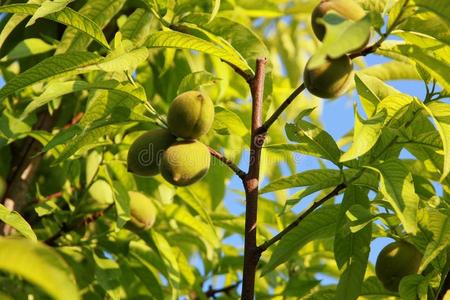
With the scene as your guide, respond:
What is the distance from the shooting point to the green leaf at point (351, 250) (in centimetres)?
188

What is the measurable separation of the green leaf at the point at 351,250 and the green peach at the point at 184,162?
38 centimetres

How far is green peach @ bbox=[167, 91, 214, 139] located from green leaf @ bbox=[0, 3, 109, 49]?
0.83 feet

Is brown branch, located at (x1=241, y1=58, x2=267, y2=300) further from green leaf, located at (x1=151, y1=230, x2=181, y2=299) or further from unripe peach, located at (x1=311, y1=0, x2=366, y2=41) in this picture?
green leaf, located at (x1=151, y1=230, x2=181, y2=299)

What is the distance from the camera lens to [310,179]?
1880 millimetres

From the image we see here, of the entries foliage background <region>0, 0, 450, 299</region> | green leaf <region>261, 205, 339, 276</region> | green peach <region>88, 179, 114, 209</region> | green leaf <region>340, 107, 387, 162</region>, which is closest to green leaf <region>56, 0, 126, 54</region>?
foliage background <region>0, 0, 450, 299</region>

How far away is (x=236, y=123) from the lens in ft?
7.13

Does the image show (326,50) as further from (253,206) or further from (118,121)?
(118,121)

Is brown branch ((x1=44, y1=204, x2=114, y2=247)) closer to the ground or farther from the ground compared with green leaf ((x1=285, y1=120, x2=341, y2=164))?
closer to the ground

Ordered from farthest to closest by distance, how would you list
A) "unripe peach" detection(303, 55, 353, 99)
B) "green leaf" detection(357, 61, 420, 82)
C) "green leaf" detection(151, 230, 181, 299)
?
"green leaf" detection(151, 230, 181, 299), "green leaf" detection(357, 61, 420, 82), "unripe peach" detection(303, 55, 353, 99)

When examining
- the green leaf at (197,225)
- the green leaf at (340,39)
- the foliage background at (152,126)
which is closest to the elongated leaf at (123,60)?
the foliage background at (152,126)

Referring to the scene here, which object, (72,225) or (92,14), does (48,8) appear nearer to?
(92,14)

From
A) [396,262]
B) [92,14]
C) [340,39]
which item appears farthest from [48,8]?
[396,262]

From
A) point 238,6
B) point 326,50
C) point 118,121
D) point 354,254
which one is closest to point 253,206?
point 354,254

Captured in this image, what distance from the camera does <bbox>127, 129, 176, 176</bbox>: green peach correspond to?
196 centimetres
